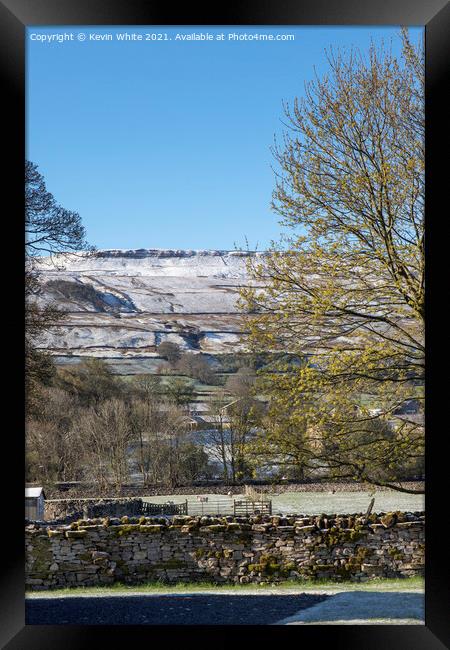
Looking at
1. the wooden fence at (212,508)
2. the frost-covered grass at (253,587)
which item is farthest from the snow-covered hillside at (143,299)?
the frost-covered grass at (253,587)

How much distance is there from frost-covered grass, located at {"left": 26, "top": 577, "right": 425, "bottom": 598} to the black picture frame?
777mm

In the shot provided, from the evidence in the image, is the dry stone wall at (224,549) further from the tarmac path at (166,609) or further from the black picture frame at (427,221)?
the black picture frame at (427,221)

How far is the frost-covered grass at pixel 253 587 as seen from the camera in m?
4.31

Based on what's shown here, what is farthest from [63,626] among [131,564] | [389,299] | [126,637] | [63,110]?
[63,110]

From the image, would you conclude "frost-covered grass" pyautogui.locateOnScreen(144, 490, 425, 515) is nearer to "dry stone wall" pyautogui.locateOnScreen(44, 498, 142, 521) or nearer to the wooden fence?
the wooden fence

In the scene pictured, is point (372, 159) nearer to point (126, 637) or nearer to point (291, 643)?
point (291, 643)

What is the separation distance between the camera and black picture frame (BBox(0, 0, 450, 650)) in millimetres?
3387

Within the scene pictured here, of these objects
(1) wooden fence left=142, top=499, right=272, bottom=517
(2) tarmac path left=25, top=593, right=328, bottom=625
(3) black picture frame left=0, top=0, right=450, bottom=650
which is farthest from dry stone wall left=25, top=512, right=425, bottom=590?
(3) black picture frame left=0, top=0, right=450, bottom=650

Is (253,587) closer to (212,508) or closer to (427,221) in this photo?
(212,508)

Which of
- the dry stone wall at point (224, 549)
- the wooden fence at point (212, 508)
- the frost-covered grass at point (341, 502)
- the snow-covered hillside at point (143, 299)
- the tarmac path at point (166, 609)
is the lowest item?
the tarmac path at point (166, 609)

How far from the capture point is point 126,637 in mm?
3605

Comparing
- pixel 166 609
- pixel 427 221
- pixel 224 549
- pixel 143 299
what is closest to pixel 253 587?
pixel 224 549

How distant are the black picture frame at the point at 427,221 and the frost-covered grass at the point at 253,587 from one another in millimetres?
777

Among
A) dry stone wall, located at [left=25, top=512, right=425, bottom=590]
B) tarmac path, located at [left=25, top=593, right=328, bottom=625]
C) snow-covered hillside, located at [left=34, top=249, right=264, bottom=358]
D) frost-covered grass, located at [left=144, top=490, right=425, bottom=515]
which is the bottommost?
tarmac path, located at [left=25, top=593, right=328, bottom=625]
